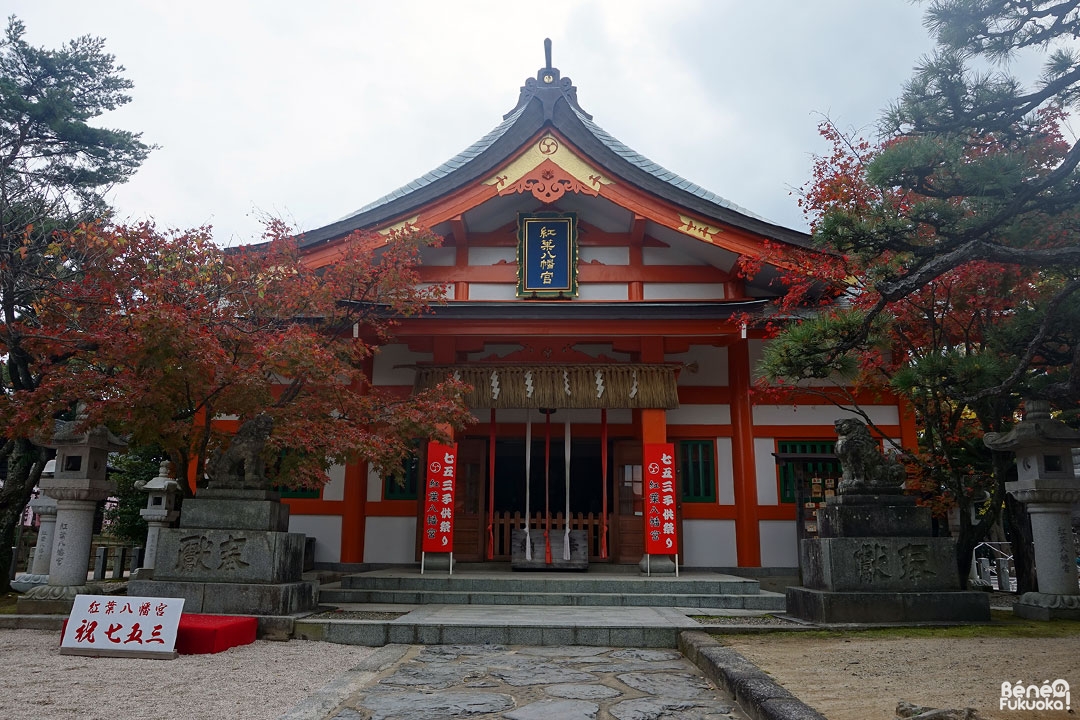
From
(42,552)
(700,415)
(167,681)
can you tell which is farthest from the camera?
(700,415)

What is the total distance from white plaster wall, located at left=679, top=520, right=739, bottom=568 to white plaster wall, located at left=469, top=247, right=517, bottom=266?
603 cm

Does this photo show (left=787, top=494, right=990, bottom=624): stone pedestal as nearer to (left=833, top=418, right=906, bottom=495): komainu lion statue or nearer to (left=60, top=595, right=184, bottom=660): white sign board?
(left=833, top=418, right=906, bottom=495): komainu lion statue

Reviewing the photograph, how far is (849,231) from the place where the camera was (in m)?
6.57

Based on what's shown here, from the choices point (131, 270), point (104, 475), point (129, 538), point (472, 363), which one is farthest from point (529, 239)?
point (129, 538)

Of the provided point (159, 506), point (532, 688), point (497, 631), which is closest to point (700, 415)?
point (497, 631)

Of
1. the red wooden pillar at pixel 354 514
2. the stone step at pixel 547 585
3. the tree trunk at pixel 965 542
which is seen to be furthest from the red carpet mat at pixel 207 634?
the tree trunk at pixel 965 542

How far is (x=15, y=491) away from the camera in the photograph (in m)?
10.8

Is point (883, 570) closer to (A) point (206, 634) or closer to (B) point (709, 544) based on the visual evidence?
(B) point (709, 544)

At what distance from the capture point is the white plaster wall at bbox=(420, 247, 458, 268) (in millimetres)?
13938

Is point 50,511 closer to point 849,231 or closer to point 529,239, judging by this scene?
point 529,239

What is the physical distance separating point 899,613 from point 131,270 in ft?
31.6

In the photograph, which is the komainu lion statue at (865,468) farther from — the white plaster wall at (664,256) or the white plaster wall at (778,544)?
the white plaster wall at (664,256)

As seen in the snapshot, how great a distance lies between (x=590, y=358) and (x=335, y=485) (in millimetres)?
5246

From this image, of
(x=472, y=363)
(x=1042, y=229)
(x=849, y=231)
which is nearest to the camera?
(x=849, y=231)
